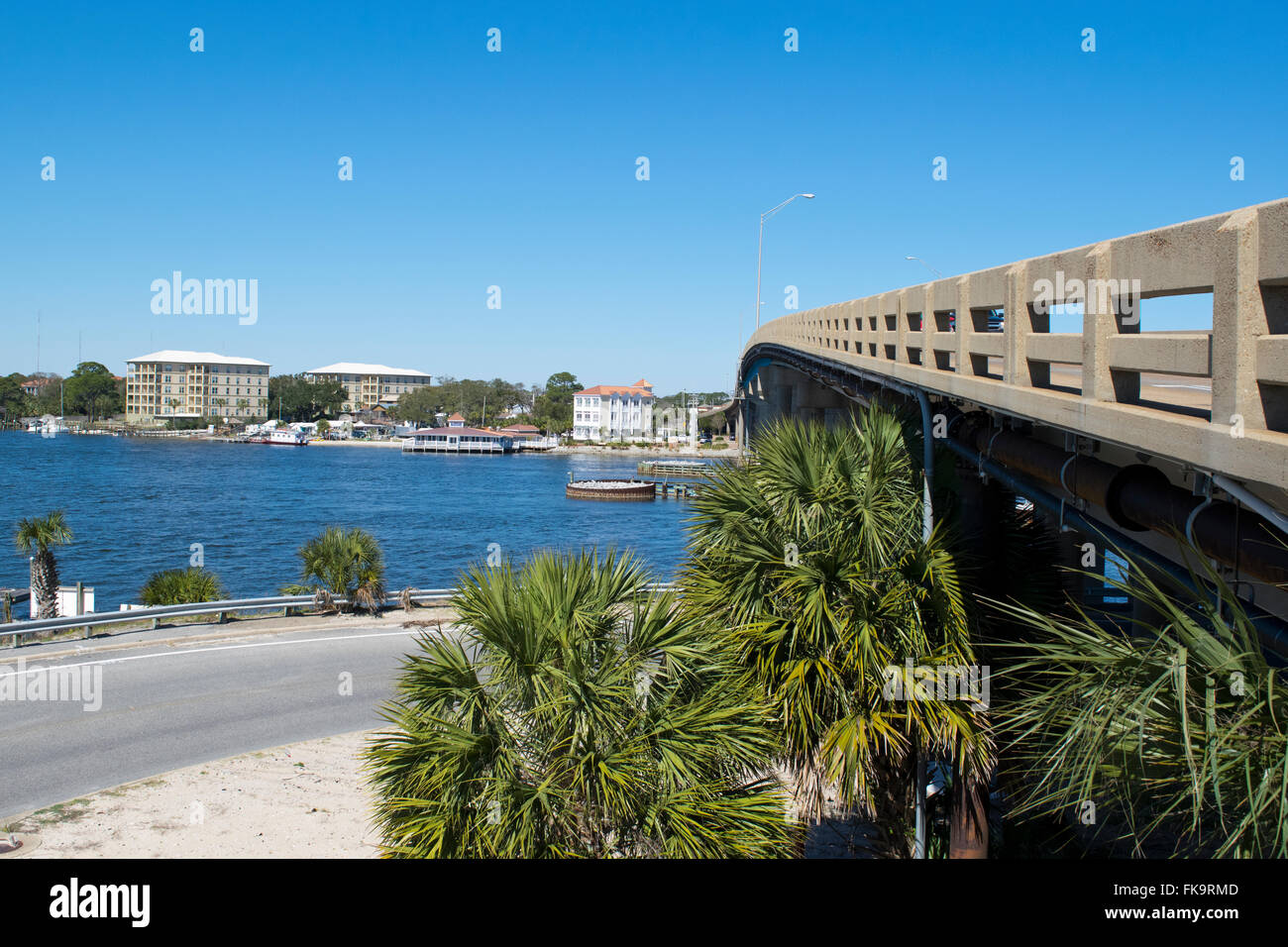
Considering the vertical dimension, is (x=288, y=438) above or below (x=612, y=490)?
above

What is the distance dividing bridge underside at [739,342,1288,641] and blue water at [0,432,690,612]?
12.1m

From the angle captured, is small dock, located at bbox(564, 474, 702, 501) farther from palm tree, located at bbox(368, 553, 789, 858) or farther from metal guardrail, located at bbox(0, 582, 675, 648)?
palm tree, located at bbox(368, 553, 789, 858)

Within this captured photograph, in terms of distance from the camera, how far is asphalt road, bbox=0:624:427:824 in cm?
1254

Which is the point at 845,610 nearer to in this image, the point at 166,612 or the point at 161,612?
the point at 161,612

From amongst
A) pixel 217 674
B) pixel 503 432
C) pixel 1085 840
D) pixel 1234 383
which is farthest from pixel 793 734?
pixel 503 432

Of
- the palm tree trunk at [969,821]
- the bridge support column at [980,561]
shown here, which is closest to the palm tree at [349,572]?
the bridge support column at [980,561]

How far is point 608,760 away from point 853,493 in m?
4.20

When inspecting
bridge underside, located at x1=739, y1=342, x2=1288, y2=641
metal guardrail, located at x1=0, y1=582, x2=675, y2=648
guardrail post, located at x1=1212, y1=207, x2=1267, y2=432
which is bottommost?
metal guardrail, located at x1=0, y1=582, x2=675, y2=648

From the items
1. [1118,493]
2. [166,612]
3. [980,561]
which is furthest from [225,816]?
[1118,493]

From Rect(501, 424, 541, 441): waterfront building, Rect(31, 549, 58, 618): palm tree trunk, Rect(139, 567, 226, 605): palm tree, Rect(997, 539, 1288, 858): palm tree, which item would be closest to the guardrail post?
Rect(997, 539, 1288, 858): palm tree

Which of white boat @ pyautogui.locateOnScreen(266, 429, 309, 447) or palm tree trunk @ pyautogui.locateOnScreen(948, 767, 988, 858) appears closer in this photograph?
palm tree trunk @ pyautogui.locateOnScreen(948, 767, 988, 858)

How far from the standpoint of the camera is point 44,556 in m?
24.7

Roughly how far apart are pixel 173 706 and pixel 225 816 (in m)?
4.56

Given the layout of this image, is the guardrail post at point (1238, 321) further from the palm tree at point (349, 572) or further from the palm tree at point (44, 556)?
the palm tree at point (44, 556)
